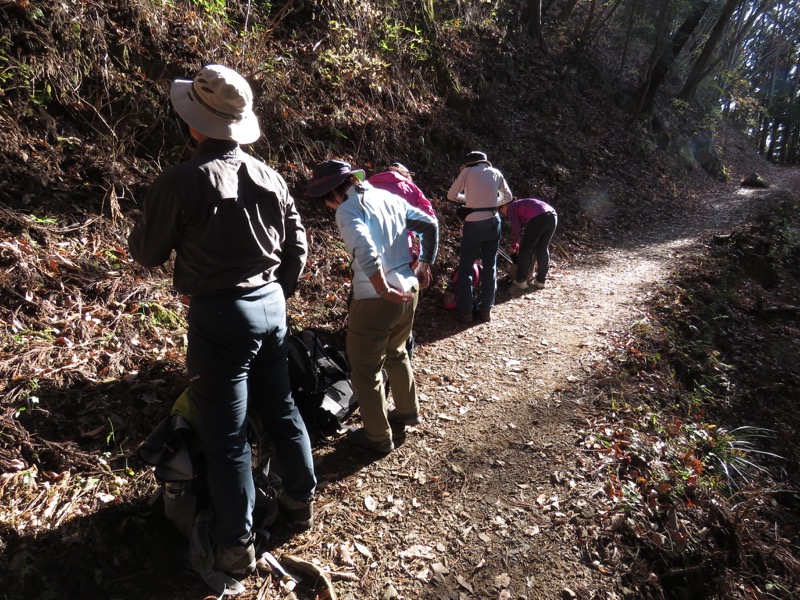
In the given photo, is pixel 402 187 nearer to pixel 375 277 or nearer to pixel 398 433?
pixel 375 277

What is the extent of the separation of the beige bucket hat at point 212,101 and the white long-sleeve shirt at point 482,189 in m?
4.11

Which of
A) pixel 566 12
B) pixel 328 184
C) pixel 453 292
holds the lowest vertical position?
pixel 453 292

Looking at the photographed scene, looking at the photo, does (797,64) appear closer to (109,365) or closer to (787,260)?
(787,260)

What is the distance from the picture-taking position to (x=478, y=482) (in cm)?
374

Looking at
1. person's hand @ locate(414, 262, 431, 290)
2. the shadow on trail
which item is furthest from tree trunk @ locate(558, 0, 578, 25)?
person's hand @ locate(414, 262, 431, 290)

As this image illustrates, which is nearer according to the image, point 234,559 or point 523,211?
point 234,559

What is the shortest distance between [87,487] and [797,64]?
179ft

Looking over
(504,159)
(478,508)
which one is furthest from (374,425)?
(504,159)

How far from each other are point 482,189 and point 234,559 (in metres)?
4.92

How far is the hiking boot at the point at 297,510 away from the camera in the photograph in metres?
3.08

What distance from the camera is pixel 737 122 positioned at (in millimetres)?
37031

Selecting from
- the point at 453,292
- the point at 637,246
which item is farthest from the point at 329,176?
the point at 637,246

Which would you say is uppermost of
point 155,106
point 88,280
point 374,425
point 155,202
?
point 155,106

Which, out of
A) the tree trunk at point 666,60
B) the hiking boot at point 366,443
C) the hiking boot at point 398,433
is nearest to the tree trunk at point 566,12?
the tree trunk at point 666,60
